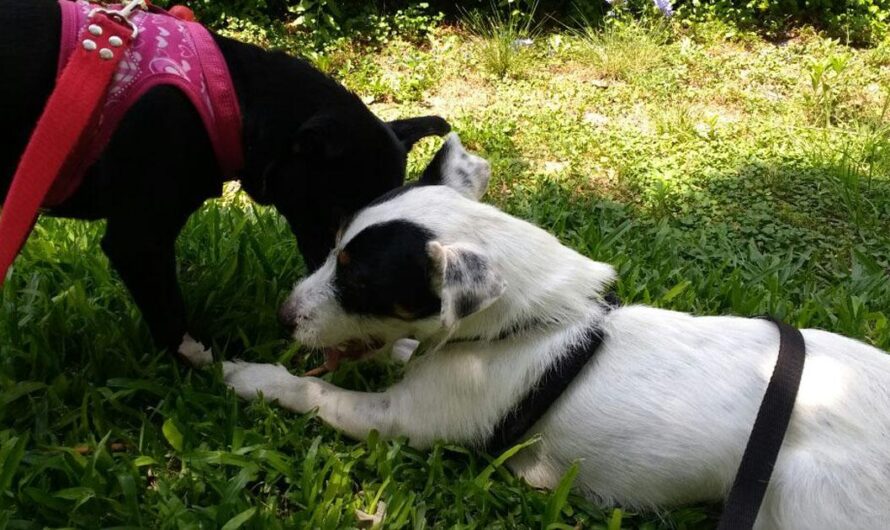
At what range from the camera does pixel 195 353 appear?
306 centimetres

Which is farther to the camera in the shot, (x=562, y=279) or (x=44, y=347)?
(x=44, y=347)

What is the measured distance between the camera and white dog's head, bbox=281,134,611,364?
230cm

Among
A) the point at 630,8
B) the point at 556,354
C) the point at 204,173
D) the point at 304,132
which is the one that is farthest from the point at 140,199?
the point at 630,8

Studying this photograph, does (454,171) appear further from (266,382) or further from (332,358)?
(266,382)

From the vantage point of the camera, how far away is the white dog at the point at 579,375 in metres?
2.26

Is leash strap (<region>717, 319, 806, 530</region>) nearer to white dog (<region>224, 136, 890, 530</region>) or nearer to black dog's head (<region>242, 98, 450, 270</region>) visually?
white dog (<region>224, 136, 890, 530</region>)

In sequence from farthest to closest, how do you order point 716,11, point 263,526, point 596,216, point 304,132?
point 716,11 < point 596,216 < point 304,132 < point 263,526

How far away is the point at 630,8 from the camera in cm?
756

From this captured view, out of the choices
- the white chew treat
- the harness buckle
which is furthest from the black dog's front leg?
the white chew treat

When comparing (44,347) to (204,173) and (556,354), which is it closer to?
(204,173)

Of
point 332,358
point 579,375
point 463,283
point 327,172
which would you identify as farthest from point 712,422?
point 327,172

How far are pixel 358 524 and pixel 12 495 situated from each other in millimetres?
1032

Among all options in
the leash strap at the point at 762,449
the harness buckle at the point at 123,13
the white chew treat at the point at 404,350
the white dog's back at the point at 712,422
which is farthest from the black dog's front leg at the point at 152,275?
the leash strap at the point at 762,449

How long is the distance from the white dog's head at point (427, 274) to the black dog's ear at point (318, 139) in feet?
0.92
